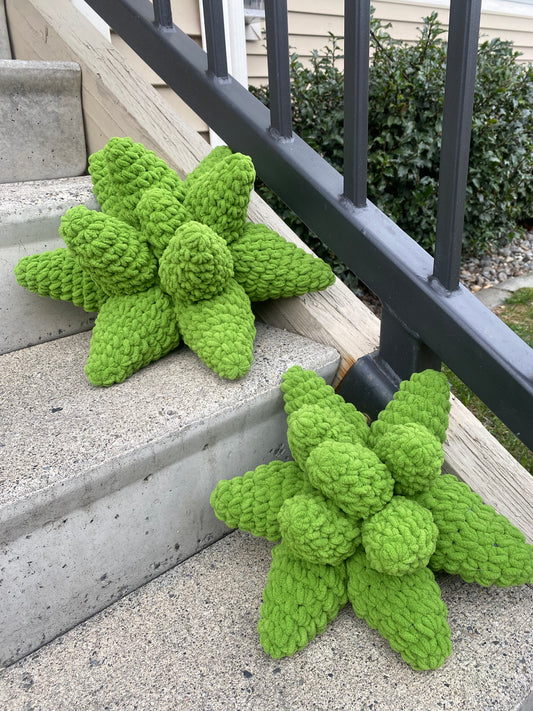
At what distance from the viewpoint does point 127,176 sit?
974mm

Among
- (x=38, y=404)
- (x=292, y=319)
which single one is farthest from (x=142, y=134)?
(x=38, y=404)

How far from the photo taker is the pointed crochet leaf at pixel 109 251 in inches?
34.6

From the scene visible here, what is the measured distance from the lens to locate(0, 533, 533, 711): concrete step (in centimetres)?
68

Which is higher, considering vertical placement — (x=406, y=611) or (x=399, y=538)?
(x=399, y=538)

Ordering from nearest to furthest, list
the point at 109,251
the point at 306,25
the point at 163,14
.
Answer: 1. the point at 109,251
2. the point at 163,14
3. the point at 306,25

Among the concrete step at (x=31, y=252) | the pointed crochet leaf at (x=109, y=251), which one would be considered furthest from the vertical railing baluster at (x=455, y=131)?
the concrete step at (x=31, y=252)

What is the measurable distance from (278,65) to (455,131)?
38cm

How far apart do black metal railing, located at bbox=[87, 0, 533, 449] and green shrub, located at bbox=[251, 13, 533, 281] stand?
4.58 feet

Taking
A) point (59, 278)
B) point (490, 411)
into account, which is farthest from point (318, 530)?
point (490, 411)

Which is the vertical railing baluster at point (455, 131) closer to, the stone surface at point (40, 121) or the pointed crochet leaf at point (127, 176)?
the pointed crochet leaf at point (127, 176)

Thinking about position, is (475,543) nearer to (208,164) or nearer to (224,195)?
(224,195)

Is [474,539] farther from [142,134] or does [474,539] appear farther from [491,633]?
[142,134]

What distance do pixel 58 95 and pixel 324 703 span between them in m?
1.28

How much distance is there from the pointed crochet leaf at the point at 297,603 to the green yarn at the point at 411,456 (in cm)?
16
